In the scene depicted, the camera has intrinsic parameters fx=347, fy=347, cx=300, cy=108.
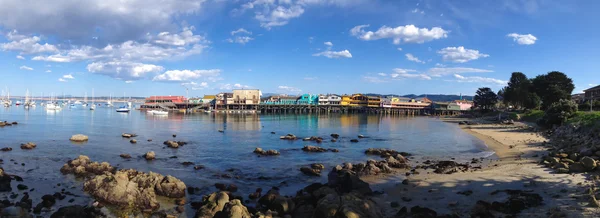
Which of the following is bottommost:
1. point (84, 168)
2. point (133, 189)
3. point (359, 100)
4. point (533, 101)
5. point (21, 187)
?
point (21, 187)

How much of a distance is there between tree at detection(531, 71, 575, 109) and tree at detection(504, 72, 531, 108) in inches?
154

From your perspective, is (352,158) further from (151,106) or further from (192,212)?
(151,106)

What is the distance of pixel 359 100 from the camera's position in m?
151

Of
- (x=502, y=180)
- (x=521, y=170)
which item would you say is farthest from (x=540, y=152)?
(x=502, y=180)

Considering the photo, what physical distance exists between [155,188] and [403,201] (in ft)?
42.7

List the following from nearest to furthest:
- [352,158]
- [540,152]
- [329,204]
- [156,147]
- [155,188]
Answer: [329,204], [155,188], [540,152], [352,158], [156,147]

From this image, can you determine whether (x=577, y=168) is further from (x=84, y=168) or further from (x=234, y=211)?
(x=84, y=168)

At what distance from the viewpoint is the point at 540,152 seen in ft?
98.0

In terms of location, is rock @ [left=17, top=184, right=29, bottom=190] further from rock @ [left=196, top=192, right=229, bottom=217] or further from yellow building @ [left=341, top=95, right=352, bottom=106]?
yellow building @ [left=341, top=95, right=352, bottom=106]

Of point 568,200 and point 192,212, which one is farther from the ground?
point 568,200

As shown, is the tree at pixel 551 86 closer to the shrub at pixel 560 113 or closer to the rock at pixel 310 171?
the shrub at pixel 560 113

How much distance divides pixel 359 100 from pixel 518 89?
69.6 m

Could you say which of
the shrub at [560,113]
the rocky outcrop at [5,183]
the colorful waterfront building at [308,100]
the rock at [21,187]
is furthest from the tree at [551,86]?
the colorful waterfront building at [308,100]

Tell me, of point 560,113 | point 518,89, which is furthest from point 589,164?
point 518,89
